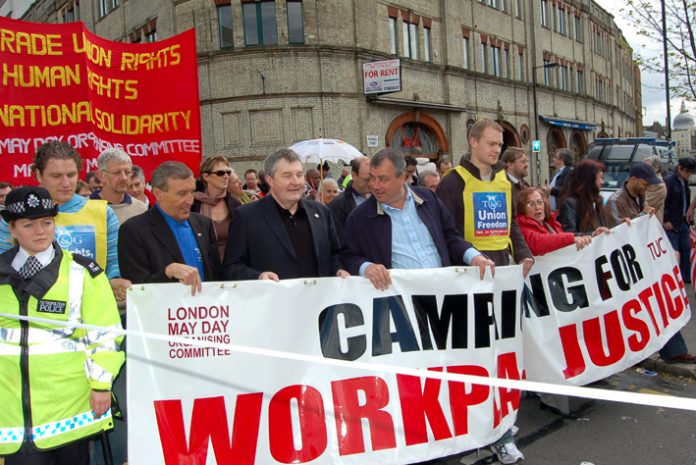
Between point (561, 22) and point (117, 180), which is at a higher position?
point (561, 22)

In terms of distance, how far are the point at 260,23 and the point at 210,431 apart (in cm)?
1968

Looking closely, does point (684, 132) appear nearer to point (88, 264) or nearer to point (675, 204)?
point (675, 204)

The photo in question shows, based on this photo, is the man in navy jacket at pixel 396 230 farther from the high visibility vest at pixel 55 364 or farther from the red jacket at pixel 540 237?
the high visibility vest at pixel 55 364

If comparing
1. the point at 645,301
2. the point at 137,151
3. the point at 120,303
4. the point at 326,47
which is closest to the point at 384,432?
the point at 120,303

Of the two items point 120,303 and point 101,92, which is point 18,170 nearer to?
point 101,92

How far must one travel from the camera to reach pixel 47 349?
2.78m

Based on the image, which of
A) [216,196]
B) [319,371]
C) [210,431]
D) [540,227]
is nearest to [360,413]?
[319,371]

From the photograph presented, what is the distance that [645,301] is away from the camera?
16.7 feet

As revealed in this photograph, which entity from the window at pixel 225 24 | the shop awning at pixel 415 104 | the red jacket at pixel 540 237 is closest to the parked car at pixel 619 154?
the shop awning at pixel 415 104

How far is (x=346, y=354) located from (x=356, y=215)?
96 cm

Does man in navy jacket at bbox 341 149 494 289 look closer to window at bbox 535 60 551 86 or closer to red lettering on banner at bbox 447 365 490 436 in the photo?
red lettering on banner at bbox 447 365 490 436

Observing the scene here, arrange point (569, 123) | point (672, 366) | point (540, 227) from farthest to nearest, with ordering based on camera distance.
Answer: point (569, 123), point (672, 366), point (540, 227)

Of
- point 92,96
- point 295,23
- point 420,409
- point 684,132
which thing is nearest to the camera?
point 420,409

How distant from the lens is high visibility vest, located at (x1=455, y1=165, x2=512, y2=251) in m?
4.32
